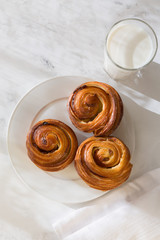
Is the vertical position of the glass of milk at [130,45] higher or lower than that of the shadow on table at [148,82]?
higher

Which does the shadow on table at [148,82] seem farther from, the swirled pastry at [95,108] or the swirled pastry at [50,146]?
the swirled pastry at [50,146]

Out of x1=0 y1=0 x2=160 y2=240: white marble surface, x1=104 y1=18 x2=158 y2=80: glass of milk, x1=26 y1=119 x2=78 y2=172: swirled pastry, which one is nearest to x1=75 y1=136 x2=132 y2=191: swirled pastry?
x1=26 y1=119 x2=78 y2=172: swirled pastry

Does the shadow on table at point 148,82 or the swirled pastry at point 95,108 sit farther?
the shadow on table at point 148,82

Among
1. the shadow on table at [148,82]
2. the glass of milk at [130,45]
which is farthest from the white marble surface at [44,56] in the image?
the glass of milk at [130,45]

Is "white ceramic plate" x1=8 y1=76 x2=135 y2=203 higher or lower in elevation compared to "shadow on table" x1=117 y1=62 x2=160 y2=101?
lower

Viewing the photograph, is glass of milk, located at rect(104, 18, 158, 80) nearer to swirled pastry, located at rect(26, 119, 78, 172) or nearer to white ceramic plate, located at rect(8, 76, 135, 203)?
white ceramic plate, located at rect(8, 76, 135, 203)
